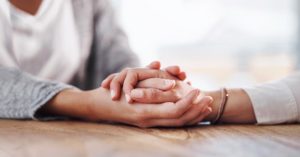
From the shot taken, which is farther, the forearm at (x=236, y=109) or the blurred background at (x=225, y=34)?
the blurred background at (x=225, y=34)

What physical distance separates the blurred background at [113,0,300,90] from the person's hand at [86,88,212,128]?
1.58 meters

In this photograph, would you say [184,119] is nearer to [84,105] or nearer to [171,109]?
[171,109]

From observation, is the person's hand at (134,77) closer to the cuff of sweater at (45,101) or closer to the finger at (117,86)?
the finger at (117,86)

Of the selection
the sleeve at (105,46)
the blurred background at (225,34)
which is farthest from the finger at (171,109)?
the blurred background at (225,34)

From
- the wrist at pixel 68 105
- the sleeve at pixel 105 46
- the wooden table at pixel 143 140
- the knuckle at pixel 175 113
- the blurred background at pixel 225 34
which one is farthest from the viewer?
the blurred background at pixel 225 34

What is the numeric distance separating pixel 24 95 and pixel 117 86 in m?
0.22

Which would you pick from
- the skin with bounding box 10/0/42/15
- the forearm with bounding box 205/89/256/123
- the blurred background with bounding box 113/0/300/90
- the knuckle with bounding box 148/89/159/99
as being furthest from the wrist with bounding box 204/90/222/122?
the blurred background with bounding box 113/0/300/90

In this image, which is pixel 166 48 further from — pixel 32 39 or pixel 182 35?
pixel 32 39

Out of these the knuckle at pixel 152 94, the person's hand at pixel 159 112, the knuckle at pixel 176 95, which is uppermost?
the knuckle at pixel 152 94

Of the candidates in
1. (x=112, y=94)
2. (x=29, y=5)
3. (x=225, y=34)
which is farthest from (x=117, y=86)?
(x=225, y=34)

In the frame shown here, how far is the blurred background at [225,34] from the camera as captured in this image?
2496mm

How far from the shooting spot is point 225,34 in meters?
2.53

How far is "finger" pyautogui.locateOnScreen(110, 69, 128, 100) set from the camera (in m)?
0.91

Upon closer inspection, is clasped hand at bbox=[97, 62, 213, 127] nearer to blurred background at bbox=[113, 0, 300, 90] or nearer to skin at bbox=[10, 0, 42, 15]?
skin at bbox=[10, 0, 42, 15]
